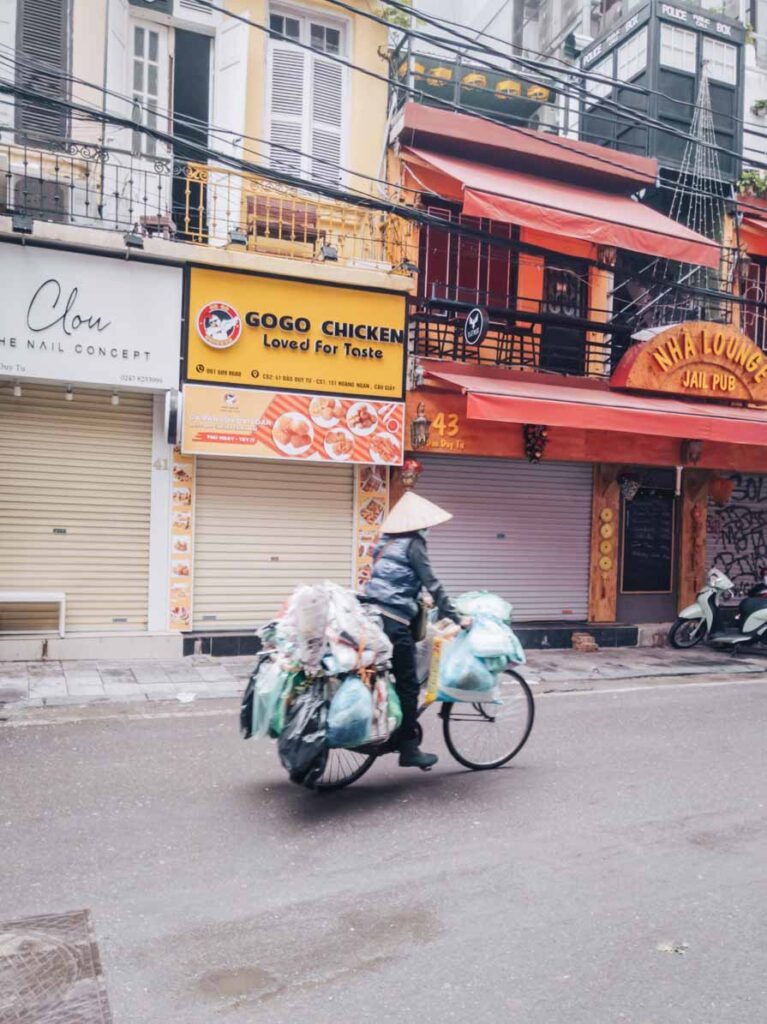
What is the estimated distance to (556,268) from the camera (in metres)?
14.2

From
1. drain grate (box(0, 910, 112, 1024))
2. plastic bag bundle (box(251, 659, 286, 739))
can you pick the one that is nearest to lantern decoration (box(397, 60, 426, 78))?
plastic bag bundle (box(251, 659, 286, 739))

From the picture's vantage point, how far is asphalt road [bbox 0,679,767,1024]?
11.5ft

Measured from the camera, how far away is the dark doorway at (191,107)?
1209cm

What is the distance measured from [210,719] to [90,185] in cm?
713

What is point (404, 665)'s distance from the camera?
5.76 m

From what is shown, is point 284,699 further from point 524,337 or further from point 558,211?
point 524,337

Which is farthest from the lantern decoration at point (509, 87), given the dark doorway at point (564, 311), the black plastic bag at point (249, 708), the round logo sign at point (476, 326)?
the black plastic bag at point (249, 708)

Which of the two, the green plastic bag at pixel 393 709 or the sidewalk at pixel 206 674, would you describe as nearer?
the green plastic bag at pixel 393 709

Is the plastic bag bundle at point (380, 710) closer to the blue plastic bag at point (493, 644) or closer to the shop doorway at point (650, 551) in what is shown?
the blue plastic bag at point (493, 644)

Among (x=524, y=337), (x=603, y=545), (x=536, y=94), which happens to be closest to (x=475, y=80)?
(x=536, y=94)

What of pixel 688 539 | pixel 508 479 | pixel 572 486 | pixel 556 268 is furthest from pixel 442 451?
pixel 688 539

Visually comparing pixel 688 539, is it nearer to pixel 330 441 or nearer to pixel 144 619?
pixel 330 441

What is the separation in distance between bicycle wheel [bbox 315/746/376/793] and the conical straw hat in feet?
4.87

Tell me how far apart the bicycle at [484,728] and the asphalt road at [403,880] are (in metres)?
0.15
